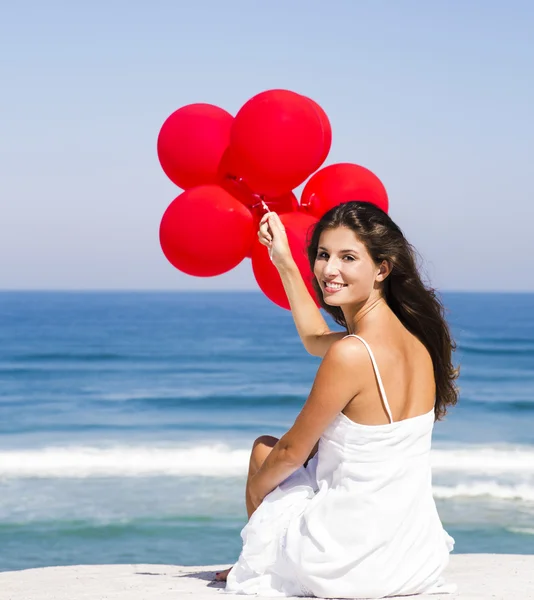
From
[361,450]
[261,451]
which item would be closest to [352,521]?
[361,450]

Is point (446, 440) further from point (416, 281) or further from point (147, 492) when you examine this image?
point (416, 281)

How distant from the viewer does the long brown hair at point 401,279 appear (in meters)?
3.51

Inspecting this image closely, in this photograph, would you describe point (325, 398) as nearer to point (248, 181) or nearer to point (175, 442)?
point (248, 181)

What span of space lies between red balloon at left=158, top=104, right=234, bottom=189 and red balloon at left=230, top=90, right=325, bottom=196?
148 mm

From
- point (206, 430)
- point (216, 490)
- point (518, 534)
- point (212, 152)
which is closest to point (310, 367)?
point (206, 430)

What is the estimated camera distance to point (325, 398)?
330 centimetres

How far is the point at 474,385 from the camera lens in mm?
22547

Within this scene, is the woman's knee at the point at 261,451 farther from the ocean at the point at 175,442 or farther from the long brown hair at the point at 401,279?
the ocean at the point at 175,442

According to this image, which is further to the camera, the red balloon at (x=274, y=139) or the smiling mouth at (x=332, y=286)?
the red balloon at (x=274, y=139)

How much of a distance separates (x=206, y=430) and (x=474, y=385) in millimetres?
9009

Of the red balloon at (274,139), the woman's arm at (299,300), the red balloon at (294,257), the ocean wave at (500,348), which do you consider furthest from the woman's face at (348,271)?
the ocean wave at (500,348)

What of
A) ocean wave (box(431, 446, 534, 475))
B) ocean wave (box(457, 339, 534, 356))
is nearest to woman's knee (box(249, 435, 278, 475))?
ocean wave (box(431, 446, 534, 475))

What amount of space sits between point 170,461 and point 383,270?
394 inches

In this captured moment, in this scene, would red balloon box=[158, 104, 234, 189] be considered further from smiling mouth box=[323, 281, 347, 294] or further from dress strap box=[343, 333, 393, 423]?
dress strap box=[343, 333, 393, 423]
